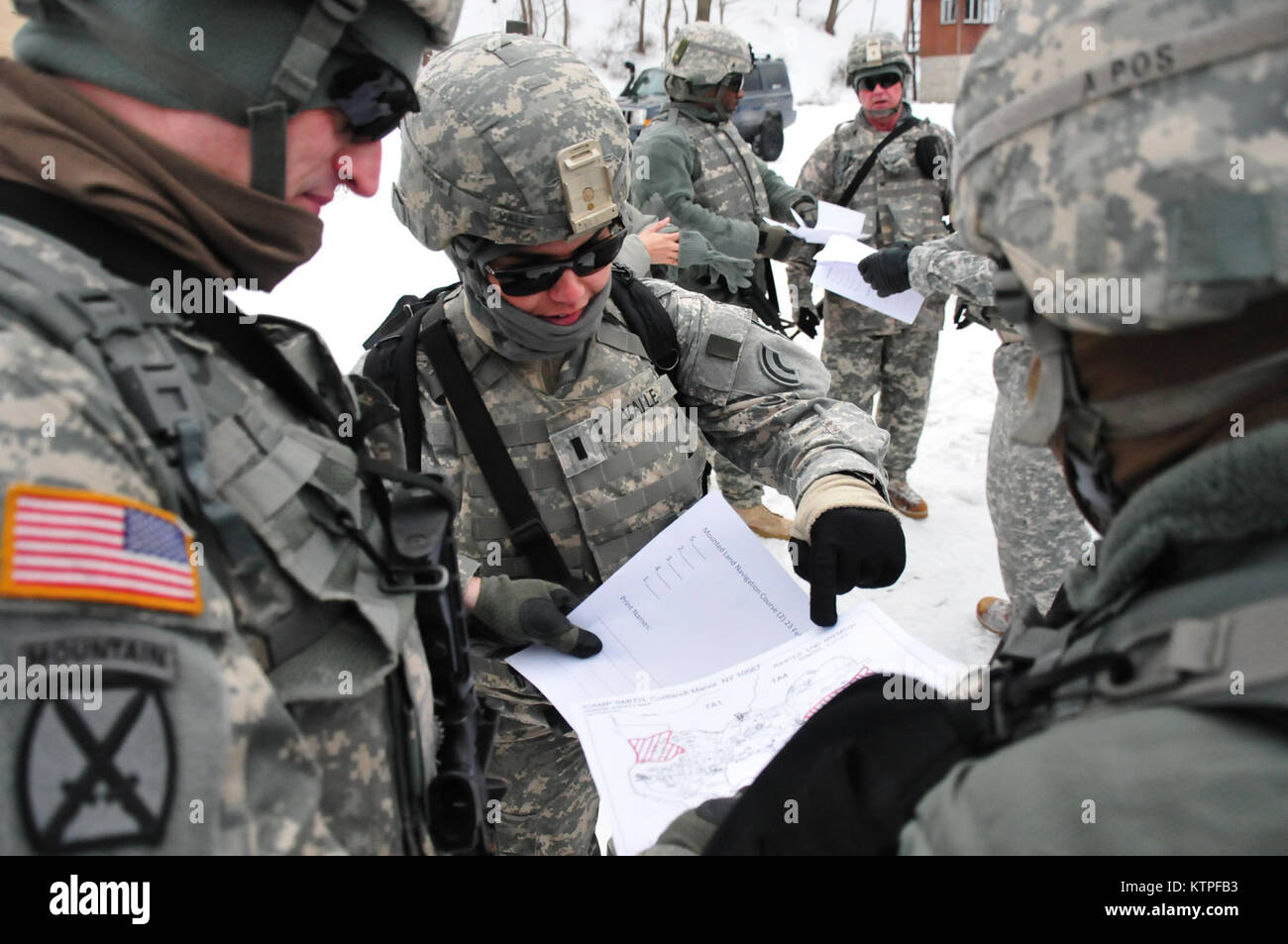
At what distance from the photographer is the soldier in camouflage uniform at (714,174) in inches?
179

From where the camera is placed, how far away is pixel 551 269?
1.85 m

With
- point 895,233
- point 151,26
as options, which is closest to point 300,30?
point 151,26

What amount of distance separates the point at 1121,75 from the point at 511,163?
1.27 metres

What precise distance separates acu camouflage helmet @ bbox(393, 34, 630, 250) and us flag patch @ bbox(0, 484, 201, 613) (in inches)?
47.1

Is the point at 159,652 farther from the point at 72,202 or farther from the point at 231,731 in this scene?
the point at 72,202

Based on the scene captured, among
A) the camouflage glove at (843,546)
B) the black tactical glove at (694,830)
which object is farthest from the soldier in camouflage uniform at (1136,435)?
the camouflage glove at (843,546)

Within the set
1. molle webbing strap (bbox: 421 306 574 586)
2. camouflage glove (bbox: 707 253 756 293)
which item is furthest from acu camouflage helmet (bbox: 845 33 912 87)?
molle webbing strap (bbox: 421 306 574 586)

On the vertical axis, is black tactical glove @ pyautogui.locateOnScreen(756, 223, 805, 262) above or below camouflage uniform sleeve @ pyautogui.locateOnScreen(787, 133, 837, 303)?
below

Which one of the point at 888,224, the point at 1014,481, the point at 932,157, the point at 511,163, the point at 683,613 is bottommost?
the point at 683,613

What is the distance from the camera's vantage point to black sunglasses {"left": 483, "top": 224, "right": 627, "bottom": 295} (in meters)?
1.86
